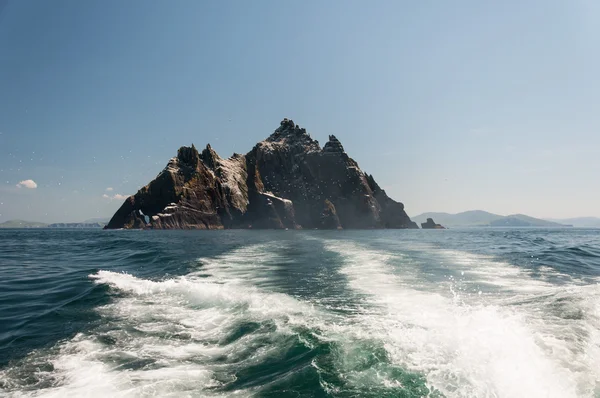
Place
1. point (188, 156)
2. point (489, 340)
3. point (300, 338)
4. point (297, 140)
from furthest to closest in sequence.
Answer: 1. point (297, 140)
2. point (188, 156)
3. point (300, 338)
4. point (489, 340)

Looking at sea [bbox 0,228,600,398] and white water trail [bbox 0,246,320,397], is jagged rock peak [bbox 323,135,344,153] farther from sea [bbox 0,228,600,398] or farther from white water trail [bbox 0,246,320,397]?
white water trail [bbox 0,246,320,397]

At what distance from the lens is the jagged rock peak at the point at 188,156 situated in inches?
5974

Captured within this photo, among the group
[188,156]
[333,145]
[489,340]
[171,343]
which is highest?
[333,145]

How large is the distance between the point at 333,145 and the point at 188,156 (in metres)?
88.2

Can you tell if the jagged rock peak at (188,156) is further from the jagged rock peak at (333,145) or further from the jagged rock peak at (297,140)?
the jagged rock peak at (333,145)

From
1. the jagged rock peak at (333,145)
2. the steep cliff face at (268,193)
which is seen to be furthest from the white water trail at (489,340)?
the jagged rock peak at (333,145)

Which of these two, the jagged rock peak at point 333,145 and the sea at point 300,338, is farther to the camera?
the jagged rock peak at point 333,145

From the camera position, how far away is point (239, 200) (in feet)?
529

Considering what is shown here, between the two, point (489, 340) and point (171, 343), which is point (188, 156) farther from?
point (489, 340)

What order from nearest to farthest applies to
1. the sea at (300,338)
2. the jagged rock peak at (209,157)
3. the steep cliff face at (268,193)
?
the sea at (300,338) < the steep cliff face at (268,193) < the jagged rock peak at (209,157)

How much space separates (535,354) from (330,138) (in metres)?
189

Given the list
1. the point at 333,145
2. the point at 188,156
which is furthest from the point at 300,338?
the point at 333,145

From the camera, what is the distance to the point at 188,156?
153 m

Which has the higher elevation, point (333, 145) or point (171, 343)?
point (333, 145)
